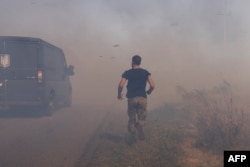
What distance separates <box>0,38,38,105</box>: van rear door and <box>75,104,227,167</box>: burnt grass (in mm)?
3489

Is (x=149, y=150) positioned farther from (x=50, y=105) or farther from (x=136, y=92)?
(x=50, y=105)

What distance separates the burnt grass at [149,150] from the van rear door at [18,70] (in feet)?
11.4

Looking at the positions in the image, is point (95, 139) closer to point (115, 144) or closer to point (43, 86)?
point (115, 144)

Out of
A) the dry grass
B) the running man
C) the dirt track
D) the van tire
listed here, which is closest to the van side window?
the van tire

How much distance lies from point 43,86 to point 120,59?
79.2 feet

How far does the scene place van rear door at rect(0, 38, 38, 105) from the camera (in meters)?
13.8

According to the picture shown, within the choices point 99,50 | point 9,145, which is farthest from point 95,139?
point 99,50

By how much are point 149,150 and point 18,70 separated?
7083 millimetres

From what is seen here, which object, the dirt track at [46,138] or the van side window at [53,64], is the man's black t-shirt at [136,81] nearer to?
the dirt track at [46,138]

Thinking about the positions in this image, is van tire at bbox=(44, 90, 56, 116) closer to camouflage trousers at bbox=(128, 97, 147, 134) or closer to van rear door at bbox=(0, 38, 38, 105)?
van rear door at bbox=(0, 38, 38, 105)

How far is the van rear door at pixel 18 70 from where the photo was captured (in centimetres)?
1379

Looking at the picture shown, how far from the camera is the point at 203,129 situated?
9953mm

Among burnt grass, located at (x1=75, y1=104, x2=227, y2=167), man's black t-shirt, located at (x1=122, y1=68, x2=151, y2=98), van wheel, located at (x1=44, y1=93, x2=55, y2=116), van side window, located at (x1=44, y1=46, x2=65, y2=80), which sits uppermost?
van side window, located at (x1=44, y1=46, x2=65, y2=80)

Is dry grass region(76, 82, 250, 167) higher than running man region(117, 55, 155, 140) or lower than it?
lower
